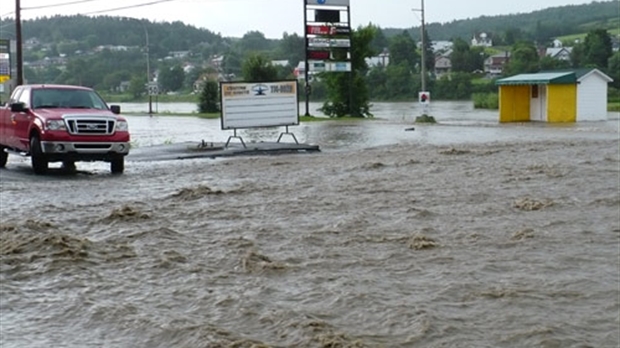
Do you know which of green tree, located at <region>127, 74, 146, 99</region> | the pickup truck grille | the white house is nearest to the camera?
the pickup truck grille

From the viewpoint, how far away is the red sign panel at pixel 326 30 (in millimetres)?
54625

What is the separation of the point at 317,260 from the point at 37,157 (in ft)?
37.1

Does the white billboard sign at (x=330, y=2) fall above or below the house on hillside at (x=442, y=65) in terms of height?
above

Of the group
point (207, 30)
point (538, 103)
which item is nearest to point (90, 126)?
point (538, 103)

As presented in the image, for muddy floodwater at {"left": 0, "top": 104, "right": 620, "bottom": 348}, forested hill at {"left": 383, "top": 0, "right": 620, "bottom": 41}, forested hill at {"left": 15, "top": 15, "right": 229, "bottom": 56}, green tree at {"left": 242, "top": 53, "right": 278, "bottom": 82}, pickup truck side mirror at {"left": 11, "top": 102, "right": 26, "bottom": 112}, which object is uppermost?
forested hill at {"left": 383, "top": 0, "right": 620, "bottom": 41}

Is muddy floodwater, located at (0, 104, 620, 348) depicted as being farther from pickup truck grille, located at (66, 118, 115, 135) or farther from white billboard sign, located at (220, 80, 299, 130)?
white billboard sign, located at (220, 80, 299, 130)

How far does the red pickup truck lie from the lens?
1875cm

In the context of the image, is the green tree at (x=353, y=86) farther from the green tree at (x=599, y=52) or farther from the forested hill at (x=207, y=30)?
the green tree at (x=599, y=52)

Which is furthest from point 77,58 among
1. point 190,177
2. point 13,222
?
point 13,222

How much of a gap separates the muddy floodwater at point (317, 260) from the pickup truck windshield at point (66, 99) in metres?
2.96

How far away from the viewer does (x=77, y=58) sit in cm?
7181

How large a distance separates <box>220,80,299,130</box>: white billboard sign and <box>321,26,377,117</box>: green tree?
106 ft

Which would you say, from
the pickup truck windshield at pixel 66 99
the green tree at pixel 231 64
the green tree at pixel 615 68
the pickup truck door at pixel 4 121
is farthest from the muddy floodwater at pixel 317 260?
the green tree at pixel 615 68

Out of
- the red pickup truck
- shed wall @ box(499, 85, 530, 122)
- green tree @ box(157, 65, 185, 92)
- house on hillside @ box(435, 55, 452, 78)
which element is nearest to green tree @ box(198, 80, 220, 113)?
green tree @ box(157, 65, 185, 92)
